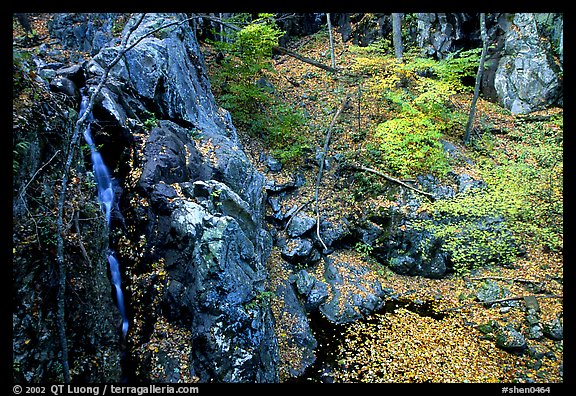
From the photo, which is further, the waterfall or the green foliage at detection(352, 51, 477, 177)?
the green foliage at detection(352, 51, 477, 177)

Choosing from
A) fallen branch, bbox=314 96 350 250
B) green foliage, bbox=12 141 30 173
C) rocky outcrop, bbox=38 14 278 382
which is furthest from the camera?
fallen branch, bbox=314 96 350 250

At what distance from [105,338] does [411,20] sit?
17.7m

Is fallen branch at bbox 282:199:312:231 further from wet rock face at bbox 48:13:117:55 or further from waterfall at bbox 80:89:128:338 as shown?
wet rock face at bbox 48:13:117:55

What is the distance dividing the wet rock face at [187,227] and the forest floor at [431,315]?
9.52 ft

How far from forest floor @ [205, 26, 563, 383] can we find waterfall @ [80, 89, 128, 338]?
523 centimetres

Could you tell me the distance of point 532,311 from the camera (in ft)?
26.1

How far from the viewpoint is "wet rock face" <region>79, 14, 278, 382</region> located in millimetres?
5621

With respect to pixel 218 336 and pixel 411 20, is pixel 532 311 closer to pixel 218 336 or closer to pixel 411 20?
pixel 218 336

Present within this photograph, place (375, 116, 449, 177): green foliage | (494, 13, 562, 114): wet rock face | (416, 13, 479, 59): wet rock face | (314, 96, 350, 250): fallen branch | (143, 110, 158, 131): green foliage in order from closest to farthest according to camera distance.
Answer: (143, 110, 158, 131): green foliage, (314, 96, 350, 250): fallen branch, (375, 116, 449, 177): green foliage, (494, 13, 562, 114): wet rock face, (416, 13, 479, 59): wet rock face

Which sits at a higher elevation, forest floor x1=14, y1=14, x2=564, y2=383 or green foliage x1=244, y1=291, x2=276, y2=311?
green foliage x1=244, y1=291, x2=276, y2=311

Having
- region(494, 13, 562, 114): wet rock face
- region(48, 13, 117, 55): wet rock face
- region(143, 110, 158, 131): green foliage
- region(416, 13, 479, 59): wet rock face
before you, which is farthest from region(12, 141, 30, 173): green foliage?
region(494, 13, 562, 114): wet rock face

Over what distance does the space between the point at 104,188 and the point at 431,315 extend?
9.11 meters

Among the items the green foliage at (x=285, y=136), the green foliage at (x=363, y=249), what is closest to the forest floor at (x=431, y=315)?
the green foliage at (x=363, y=249)

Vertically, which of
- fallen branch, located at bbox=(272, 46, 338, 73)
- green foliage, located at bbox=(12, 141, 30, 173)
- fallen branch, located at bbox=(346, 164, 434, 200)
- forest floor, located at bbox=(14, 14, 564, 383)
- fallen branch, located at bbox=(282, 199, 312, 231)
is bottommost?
forest floor, located at bbox=(14, 14, 564, 383)
